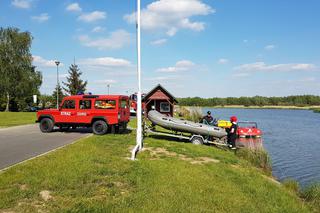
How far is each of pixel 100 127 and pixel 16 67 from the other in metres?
43.9

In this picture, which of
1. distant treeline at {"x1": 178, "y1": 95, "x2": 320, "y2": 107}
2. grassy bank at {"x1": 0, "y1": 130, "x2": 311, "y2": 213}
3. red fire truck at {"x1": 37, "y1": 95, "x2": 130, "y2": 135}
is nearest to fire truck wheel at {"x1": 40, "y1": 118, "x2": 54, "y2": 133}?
red fire truck at {"x1": 37, "y1": 95, "x2": 130, "y2": 135}

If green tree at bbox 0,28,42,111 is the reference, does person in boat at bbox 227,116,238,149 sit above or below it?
below

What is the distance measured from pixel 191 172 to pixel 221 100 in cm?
13360

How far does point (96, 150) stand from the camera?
445 inches

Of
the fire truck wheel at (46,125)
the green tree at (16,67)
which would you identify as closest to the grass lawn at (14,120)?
the fire truck wheel at (46,125)

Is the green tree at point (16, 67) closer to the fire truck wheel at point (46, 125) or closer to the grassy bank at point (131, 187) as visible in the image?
the fire truck wheel at point (46, 125)

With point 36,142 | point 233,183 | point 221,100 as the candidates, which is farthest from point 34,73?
point 221,100

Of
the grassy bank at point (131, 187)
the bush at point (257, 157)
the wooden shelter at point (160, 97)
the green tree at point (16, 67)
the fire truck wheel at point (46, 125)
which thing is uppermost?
the green tree at point (16, 67)

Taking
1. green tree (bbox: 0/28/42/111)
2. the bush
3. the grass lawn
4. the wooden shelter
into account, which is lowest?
the bush

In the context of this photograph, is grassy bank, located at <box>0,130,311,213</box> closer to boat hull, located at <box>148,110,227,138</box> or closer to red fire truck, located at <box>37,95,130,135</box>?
boat hull, located at <box>148,110,227,138</box>

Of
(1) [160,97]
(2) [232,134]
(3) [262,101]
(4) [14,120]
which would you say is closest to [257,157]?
(2) [232,134]

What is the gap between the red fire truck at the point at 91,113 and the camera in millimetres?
16516

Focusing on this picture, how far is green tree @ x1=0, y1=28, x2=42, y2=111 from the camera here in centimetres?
5353

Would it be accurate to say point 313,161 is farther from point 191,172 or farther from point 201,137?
point 191,172
